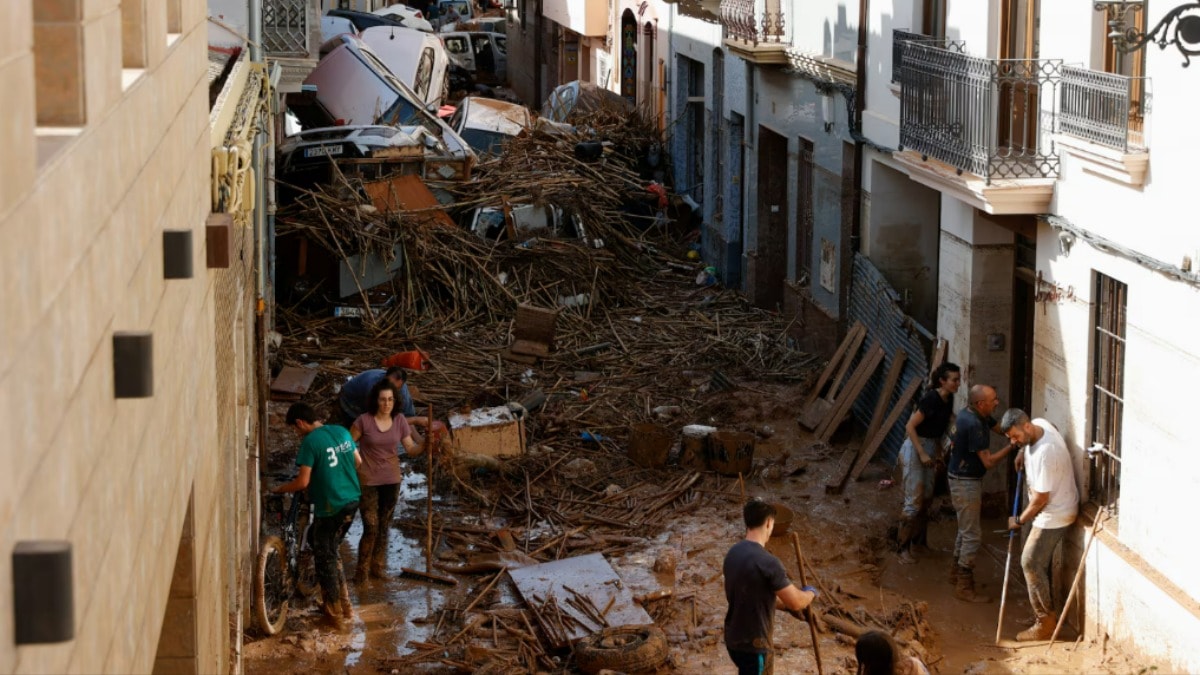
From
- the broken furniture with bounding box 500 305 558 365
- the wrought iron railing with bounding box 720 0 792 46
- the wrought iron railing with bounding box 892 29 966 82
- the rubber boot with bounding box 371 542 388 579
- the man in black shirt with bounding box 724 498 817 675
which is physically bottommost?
the rubber boot with bounding box 371 542 388 579

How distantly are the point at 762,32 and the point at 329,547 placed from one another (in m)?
12.0

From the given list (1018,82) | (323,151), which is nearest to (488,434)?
(1018,82)

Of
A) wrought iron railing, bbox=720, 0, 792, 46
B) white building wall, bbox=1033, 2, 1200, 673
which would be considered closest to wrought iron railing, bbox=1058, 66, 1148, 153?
white building wall, bbox=1033, 2, 1200, 673

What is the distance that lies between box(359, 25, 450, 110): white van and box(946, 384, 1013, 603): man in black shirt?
2877 centimetres

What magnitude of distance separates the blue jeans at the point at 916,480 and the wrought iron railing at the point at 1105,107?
2.91 metres

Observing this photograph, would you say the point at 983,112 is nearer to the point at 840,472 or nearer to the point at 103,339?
the point at 840,472

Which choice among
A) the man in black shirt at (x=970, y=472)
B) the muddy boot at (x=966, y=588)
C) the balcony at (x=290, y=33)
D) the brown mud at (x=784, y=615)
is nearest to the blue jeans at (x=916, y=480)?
the brown mud at (x=784, y=615)

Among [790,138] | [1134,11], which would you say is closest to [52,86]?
[1134,11]

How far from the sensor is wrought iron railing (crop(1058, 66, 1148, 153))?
10.9m

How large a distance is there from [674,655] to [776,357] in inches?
357

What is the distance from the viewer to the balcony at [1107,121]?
425 inches

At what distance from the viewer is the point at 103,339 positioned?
13.5 ft

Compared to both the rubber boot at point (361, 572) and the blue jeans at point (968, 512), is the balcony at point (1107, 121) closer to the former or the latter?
the blue jeans at point (968, 512)

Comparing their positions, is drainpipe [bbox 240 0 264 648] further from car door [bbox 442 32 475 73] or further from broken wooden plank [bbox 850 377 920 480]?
car door [bbox 442 32 475 73]
